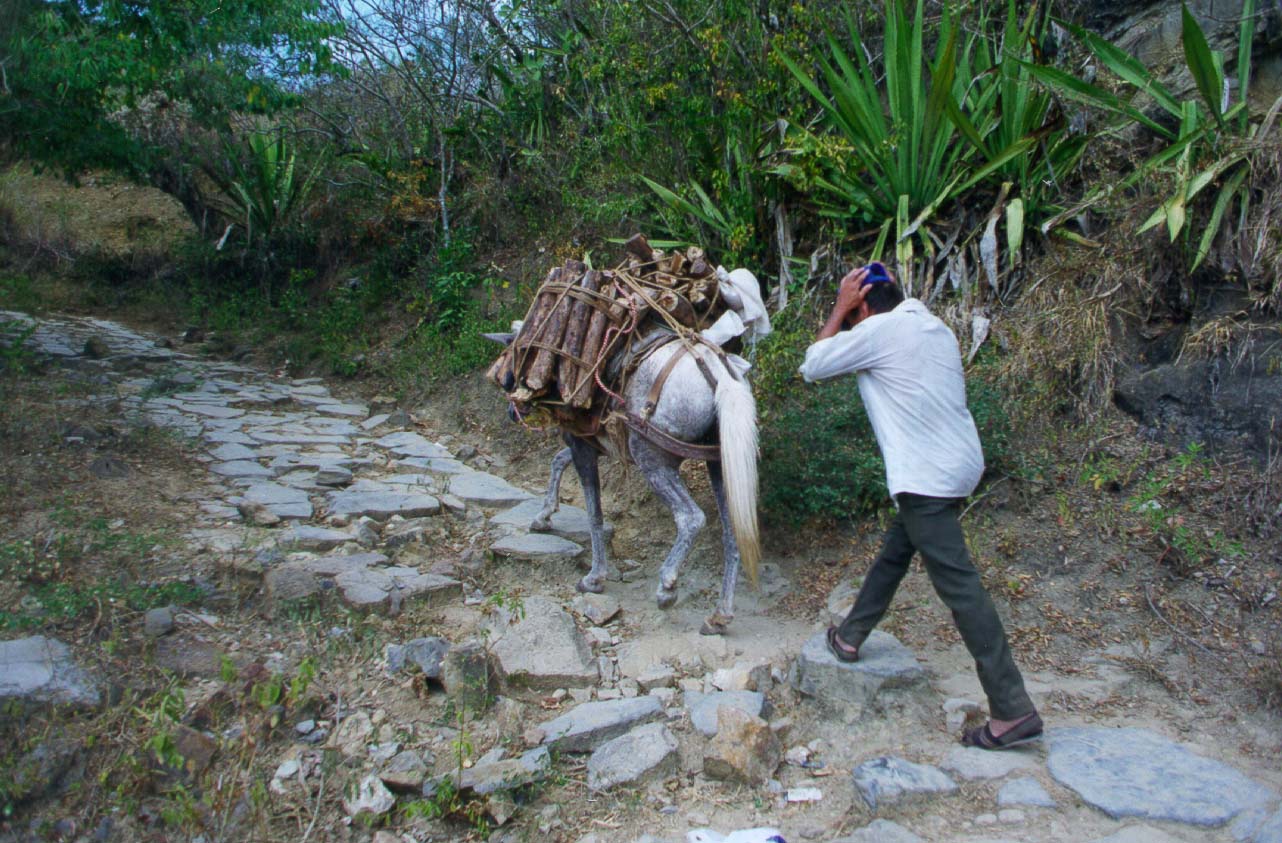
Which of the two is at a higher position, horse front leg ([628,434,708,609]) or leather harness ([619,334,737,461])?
leather harness ([619,334,737,461])

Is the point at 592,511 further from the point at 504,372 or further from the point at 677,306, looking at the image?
the point at 677,306

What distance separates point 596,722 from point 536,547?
1.78 m

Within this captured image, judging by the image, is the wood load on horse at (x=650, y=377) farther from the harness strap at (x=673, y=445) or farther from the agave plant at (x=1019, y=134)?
the agave plant at (x=1019, y=134)

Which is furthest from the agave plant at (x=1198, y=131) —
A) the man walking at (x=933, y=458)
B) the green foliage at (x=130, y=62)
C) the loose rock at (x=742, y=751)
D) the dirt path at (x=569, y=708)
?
the green foliage at (x=130, y=62)

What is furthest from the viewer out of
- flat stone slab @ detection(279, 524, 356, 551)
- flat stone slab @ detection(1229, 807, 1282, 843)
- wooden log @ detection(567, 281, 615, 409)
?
flat stone slab @ detection(279, 524, 356, 551)

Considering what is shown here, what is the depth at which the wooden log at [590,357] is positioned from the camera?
4.73 meters

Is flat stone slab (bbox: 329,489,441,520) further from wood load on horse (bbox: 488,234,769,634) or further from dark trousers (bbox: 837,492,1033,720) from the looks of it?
dark trousers (bbox: 837,492,1033,720)

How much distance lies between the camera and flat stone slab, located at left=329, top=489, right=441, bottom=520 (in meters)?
5.82

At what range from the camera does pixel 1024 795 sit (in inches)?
127

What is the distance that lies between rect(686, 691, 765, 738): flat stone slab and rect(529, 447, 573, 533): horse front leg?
1.97m

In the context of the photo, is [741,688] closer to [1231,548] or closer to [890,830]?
[890,830]

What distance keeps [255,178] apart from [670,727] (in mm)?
10595

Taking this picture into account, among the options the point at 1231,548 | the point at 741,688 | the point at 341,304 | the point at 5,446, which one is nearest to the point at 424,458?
the point at 5,446

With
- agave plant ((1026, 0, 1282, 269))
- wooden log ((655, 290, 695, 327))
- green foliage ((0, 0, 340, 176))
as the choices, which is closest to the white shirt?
wooden log ((655, 290, 695, 327))
